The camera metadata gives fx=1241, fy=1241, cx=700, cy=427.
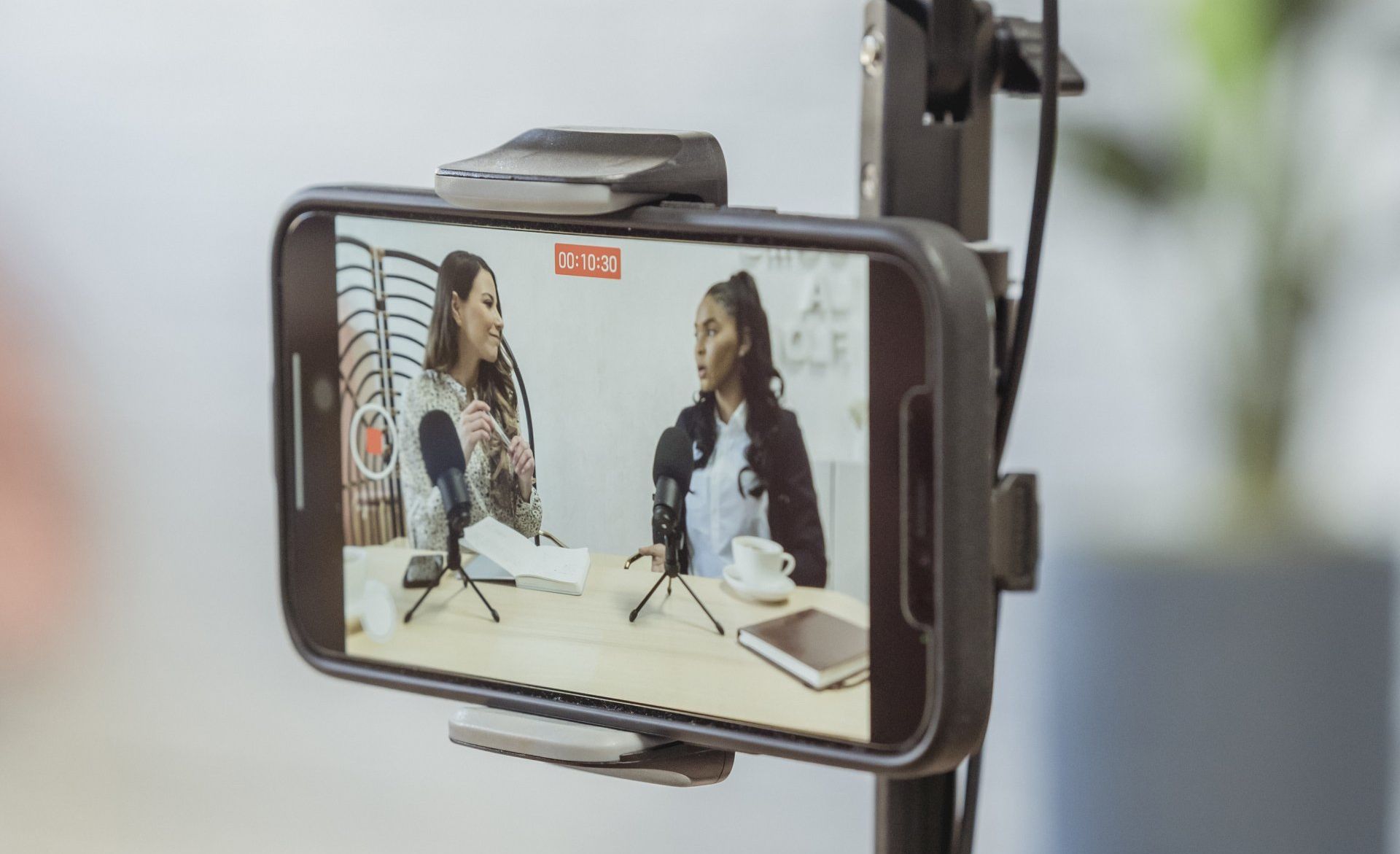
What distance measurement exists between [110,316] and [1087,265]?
33.4 inches

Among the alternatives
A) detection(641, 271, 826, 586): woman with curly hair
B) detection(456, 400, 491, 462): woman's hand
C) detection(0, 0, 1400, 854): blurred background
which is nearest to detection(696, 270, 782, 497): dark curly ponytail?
detection(641, 271, 826, 586): woman with curly hair

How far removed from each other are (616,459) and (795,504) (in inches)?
3.0

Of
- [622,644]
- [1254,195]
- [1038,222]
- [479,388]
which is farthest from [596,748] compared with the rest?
[1254,195]

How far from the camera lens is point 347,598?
1.83ft

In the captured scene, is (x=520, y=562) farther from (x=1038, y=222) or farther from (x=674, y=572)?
(x=1038, y=222)

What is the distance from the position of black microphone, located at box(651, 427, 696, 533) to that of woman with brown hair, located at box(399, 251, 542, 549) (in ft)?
0.18

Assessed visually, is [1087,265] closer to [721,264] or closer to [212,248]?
[721,264]

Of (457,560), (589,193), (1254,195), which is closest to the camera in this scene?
(589,193)

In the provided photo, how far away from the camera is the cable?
17.3 inches

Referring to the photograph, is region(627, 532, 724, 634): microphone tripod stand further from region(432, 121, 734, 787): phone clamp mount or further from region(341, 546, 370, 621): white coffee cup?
region(341, 546, 370, 621): white coffee cup

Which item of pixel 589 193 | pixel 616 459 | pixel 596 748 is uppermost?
pixel 589 193

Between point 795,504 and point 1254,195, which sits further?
point 1254,195

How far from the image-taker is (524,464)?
501 millimetres

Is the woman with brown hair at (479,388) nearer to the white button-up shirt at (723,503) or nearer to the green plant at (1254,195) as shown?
the white button-up shirt at (723,503)
